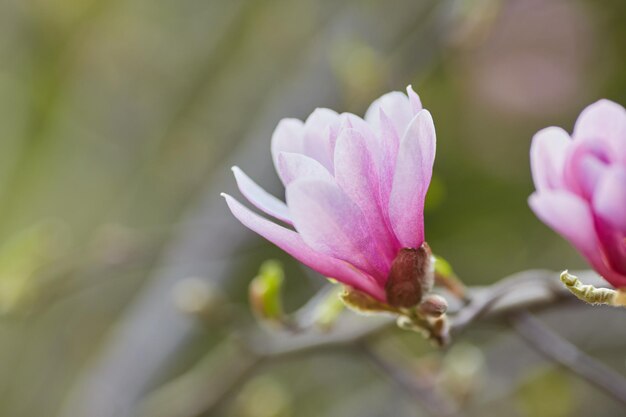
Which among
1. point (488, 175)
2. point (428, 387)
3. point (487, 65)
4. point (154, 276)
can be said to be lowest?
point (488, 175)

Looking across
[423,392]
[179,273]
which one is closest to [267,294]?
[423,392]

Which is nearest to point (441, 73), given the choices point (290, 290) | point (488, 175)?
point (488, 175)

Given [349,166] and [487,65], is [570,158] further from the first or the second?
[487,65]

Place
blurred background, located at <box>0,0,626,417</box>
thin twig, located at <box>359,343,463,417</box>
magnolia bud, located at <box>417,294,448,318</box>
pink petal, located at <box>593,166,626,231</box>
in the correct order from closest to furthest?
pink petal, located at <box>593,166,626,231</box> → magnolia bud, located at <box>417,294,448,318</box> → thin twig, located at <box>359,343,463,417</box> → blurred background, located at <box>0,0,626,417</box>

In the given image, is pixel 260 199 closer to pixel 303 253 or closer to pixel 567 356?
pixel 303 253

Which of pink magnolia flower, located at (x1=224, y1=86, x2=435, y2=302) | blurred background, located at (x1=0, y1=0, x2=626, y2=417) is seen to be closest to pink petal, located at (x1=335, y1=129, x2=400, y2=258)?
pink magnolia flower, located at (x1=224, y1=86, x2=435, y2=302)

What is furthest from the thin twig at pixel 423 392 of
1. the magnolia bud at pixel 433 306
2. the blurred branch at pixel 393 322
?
the magnolia bud at pixel 433 306

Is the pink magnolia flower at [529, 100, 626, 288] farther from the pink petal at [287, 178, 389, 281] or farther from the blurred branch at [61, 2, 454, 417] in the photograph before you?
the blurred branch at [61, 2, 454, 417]
